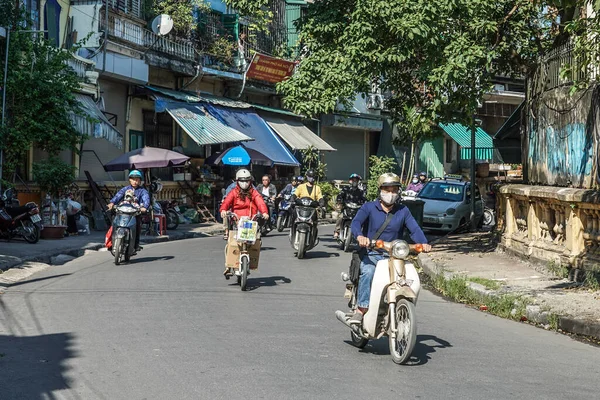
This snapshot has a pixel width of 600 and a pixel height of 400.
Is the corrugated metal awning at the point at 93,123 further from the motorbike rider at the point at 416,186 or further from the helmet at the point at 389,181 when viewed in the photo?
the helmet at the point at 389,181

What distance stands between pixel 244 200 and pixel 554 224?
504 centimetres

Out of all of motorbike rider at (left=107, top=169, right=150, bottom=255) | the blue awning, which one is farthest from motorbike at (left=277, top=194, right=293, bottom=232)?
motorbike rider at (left=107, top=169, right=150, bottom=255)

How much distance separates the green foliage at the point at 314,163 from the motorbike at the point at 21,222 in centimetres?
1759

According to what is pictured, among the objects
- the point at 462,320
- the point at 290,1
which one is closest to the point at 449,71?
the point at 462,320

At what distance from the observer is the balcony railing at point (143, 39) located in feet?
84.0

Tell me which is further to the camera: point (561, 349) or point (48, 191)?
point (48, 191)

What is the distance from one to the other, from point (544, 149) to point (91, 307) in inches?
366

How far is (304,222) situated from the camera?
56.6ft

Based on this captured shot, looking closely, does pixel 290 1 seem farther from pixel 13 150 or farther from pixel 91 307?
pixel 91 307

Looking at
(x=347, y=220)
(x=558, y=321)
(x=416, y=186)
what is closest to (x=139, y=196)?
(x=347, y=220)

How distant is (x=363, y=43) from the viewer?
663 inches

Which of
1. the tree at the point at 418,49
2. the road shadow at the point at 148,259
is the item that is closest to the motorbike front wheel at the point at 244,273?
the road shadow at the point at 148,259

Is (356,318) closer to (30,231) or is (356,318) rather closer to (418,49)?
(418,49)

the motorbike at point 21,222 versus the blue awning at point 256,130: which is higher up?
the blue awning at point 256,130
